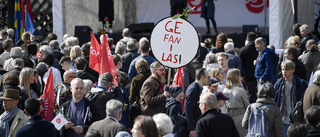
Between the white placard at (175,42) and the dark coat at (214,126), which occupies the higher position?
the white placard at (175,42)

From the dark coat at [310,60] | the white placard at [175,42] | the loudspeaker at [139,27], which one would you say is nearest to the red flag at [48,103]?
the white placard at [175,42]

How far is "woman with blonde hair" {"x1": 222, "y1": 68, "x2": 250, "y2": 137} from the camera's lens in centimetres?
796

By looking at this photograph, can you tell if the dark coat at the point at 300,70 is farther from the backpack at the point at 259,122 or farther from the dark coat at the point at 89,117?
the dark coat at the point at 89,117

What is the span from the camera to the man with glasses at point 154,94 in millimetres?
7828

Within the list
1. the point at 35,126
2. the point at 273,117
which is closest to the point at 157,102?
the point at 273,117

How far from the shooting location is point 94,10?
20.0 meters

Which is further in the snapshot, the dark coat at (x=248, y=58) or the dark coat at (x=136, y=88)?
the dark coat at (x=248, y=58)

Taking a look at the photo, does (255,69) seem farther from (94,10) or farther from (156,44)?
(94,10)

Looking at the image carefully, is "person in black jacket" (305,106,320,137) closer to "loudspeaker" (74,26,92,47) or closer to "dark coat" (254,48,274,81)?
"dark coat" (254,48,274,81)

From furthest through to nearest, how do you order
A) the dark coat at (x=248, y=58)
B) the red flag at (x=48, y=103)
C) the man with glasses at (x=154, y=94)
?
the dark coat at (x=248, y=58), the man with glasses at (x=154, y=94), the red flag at (x=48, y=103)

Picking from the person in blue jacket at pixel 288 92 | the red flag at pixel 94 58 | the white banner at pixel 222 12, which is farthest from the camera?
the white banner at pixel 222 12

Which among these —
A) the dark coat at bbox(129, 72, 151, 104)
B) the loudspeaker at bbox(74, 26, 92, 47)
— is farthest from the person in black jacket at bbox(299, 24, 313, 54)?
the loudspeaker at bbox(74, 26, 92, 47)

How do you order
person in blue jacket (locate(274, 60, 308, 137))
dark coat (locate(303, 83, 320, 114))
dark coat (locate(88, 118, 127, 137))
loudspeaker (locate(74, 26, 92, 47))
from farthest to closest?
loudspeaker (locate(74, 26, 92, 47)) < person in blue jacket (locate(274, 60, 308, 137)) < dark coat (locate(303, 83, 320, 114)) < dark coat (locate(88, 118, 127, 137))

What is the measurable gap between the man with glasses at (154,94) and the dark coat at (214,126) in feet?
4.63
